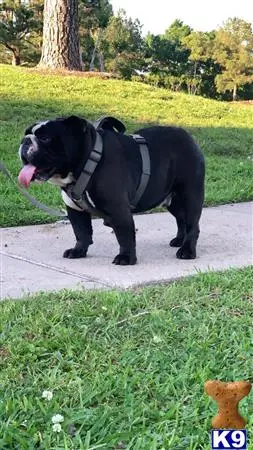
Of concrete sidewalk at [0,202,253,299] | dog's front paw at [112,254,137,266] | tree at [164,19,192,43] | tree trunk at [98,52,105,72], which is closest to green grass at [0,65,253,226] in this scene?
concrete sidewalk at [0,202,253,299]

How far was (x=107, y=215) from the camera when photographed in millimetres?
4012

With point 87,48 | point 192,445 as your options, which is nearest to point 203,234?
point 192,445

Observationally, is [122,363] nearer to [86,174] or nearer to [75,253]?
[86,174]

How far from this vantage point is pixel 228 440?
1.08 meters

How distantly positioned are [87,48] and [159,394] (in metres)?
39.4

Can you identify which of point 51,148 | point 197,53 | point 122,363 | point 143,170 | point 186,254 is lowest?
point 197,53

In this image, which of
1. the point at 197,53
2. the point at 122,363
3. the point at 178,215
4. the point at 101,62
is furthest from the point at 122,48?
the point at 122,363

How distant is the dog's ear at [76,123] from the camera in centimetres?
384

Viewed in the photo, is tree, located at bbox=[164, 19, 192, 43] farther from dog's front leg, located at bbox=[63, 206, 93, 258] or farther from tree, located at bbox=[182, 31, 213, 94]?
dog's front leg, located at bbox=[63, 206, 93, 258]

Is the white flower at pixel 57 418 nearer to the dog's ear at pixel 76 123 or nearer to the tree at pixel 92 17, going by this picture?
the dog's ear at pixel 76 123

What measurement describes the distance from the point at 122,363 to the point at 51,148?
65.7 inches

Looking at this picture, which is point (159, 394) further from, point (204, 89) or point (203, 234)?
point (204, 89)

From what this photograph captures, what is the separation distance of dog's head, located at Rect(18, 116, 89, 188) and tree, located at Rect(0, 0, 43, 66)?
29.5 meters

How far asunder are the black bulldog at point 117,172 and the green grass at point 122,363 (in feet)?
2.27
